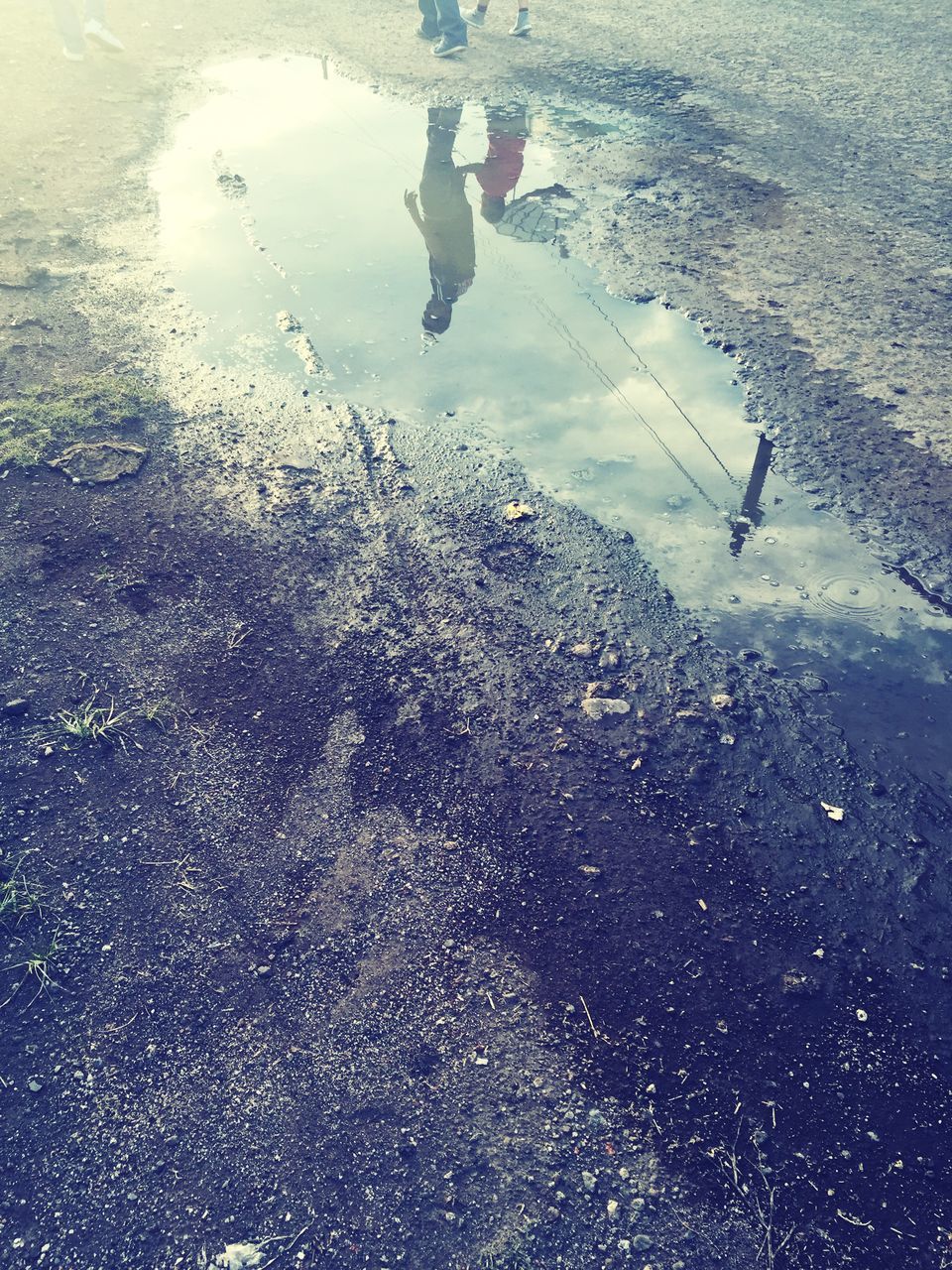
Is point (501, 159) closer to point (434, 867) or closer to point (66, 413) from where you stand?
point (66, 413)

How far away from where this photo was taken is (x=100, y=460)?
15.7 ft

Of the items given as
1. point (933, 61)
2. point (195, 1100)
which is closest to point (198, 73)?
point (933, 61)

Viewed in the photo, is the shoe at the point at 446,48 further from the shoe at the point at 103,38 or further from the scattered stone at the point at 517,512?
the scattered stone at the point at 517,512

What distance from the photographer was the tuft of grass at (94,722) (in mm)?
3504

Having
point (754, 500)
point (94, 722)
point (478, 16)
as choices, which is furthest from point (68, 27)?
point (754, 500)

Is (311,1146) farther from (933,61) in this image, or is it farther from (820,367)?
(933,61)

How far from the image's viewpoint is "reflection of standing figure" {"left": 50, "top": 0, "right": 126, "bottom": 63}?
947 cm

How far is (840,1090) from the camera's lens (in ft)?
8.61

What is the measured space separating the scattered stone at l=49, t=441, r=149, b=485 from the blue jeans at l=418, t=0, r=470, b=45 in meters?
7.48

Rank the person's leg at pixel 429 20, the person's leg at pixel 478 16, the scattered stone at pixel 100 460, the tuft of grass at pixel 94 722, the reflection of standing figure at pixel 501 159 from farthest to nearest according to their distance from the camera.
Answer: the person's leg at pixel 478 16
the person's leg at pixel 429 20
the reflection of standing figure at pixel 501 159
the scattered stone at pixel 100 460
the tuft of grass at pixel 94 722

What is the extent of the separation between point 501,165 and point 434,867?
665 centimetres

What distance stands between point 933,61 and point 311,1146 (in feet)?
37.8

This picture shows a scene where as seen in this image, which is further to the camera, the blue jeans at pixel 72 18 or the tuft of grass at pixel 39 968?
the blue jeans at pixel 72 18

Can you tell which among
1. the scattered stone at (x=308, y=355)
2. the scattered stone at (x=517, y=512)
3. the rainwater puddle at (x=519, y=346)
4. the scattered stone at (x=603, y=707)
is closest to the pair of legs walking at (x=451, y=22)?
the rainwater puddle at (x=519, y=346)
